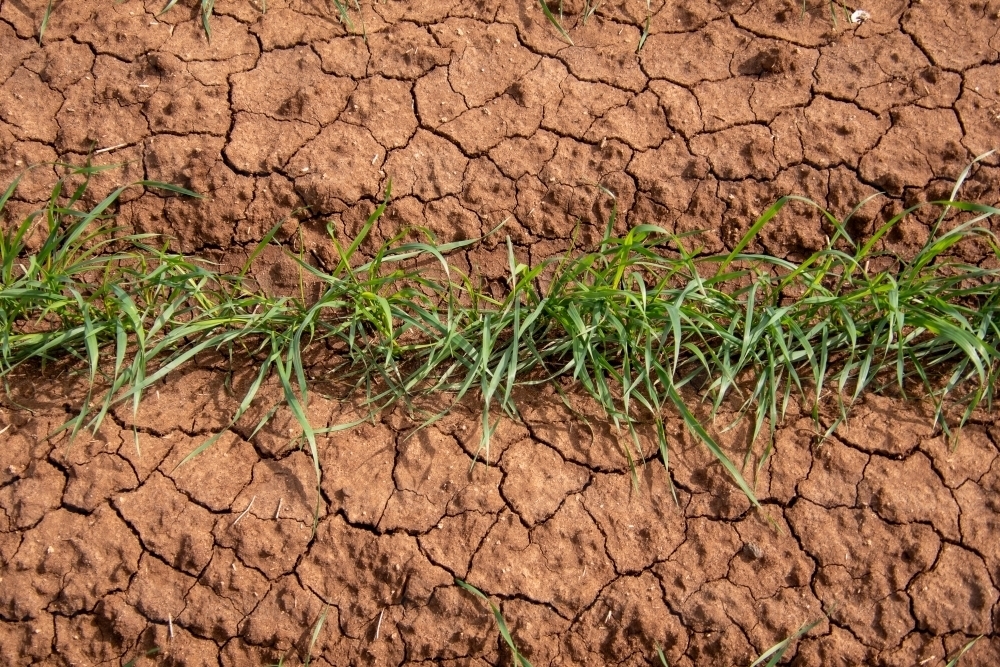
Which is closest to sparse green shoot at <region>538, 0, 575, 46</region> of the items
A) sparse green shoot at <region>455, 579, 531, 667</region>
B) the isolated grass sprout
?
the isolated grass sprout

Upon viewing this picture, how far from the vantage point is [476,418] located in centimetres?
236

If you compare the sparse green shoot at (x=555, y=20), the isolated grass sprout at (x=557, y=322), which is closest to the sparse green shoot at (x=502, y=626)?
the isolated grass sprout at (x=557, y=322)

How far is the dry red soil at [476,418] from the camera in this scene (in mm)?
2207

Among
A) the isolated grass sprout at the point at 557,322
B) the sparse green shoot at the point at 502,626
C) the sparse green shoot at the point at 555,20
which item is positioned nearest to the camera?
the sparse green shoot at the point at 502,626

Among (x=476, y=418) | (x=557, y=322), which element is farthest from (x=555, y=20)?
(x=476, y=418)

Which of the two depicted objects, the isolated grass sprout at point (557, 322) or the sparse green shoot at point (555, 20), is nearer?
the isolated grass sprout at point (557, 322)

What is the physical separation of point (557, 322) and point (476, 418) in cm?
36

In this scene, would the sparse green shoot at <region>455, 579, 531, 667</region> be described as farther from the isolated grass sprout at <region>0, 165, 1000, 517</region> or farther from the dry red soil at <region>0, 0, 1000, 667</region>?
the isolated grass sprout at <region>0, 165, 1000, 517</region>

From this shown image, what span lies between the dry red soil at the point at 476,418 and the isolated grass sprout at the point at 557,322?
9cm

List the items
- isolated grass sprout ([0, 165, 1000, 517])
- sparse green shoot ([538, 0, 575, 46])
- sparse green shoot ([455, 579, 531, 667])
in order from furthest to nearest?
1. sparse green shoot ([538, 0, 575, 46])
2. isolated grass sprout ([0, 165, 1000, 517])
3. sparse green shoot ([455, 579, 531, 667])

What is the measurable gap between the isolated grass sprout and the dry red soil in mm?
89

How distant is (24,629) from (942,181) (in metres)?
2.86

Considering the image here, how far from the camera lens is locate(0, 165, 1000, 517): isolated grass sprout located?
2.31 m

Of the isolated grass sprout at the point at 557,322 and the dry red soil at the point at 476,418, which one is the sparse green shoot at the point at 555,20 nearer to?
the dry red soil at the point at 476,418
